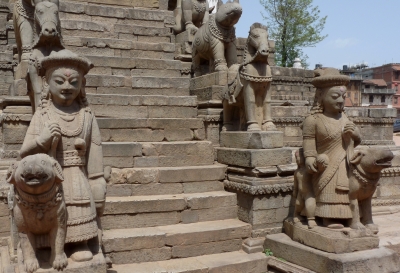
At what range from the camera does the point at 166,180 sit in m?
5.62

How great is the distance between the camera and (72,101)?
393 centimetres

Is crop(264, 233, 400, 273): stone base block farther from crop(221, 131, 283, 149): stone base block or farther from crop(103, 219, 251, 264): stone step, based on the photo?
crop(221, 131, 283, 149): stone base block

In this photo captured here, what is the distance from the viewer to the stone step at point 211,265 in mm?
4559

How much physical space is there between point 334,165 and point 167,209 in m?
2.19

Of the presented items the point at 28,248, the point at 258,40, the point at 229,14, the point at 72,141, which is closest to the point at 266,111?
the point at 258,40

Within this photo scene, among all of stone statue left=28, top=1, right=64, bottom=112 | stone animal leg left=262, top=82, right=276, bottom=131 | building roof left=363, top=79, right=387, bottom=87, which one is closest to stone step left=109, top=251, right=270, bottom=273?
stone animal leg left=262, top=82, right=276, bottom=131

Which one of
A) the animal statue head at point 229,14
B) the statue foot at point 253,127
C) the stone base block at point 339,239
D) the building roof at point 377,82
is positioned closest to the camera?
the stone base block at point 339,239

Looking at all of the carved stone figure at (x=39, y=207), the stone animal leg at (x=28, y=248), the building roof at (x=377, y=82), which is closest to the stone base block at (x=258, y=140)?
the carved stone figure at (x=39, y=207)

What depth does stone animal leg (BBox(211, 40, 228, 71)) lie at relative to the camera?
689cm

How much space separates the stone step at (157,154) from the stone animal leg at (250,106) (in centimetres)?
90

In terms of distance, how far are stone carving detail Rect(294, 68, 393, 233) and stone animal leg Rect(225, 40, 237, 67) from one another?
8.06 ft

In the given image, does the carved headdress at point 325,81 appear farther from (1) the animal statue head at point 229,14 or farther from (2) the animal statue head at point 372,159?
(1) the animal statue head at point 229,14

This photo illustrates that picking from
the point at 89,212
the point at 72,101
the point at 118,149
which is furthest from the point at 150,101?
the point at 89,212

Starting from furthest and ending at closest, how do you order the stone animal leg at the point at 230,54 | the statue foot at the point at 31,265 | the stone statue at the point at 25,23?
the stone animal leg at the point at 230,54, the stone statue at the point at 25,23, the statue foot at the point at 31,265
